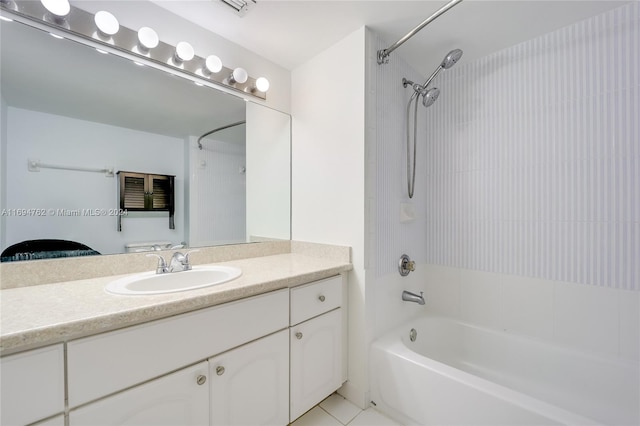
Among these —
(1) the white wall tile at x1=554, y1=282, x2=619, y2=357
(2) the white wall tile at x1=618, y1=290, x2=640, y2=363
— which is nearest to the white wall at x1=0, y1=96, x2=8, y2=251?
(1) the white wall tile at x1=554, y1=282, x2=619, y2=357

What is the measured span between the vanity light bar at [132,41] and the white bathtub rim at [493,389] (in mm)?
1814

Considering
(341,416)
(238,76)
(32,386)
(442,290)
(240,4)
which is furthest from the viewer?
(442,290)

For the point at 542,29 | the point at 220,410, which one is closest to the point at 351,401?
the point at 220,410

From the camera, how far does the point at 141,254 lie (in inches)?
49.7

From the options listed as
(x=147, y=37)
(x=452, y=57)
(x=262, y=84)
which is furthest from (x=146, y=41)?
(x=452, y=57)

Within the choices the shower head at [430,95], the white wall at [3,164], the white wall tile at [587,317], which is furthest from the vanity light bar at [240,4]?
the white wall tile at [587,317]

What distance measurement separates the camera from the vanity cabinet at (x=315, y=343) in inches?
48.3

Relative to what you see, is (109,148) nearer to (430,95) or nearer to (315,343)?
(315,343)

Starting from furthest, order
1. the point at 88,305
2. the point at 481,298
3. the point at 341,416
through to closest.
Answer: the point at 481,298, the point at 341,416, the point at 88,305

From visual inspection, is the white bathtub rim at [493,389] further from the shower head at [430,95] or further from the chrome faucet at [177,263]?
the shower head at [430,95]

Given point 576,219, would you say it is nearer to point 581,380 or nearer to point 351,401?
point 581,380

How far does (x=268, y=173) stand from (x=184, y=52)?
0.83 metres

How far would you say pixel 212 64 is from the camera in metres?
1.43

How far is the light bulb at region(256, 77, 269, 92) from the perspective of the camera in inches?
65.2
